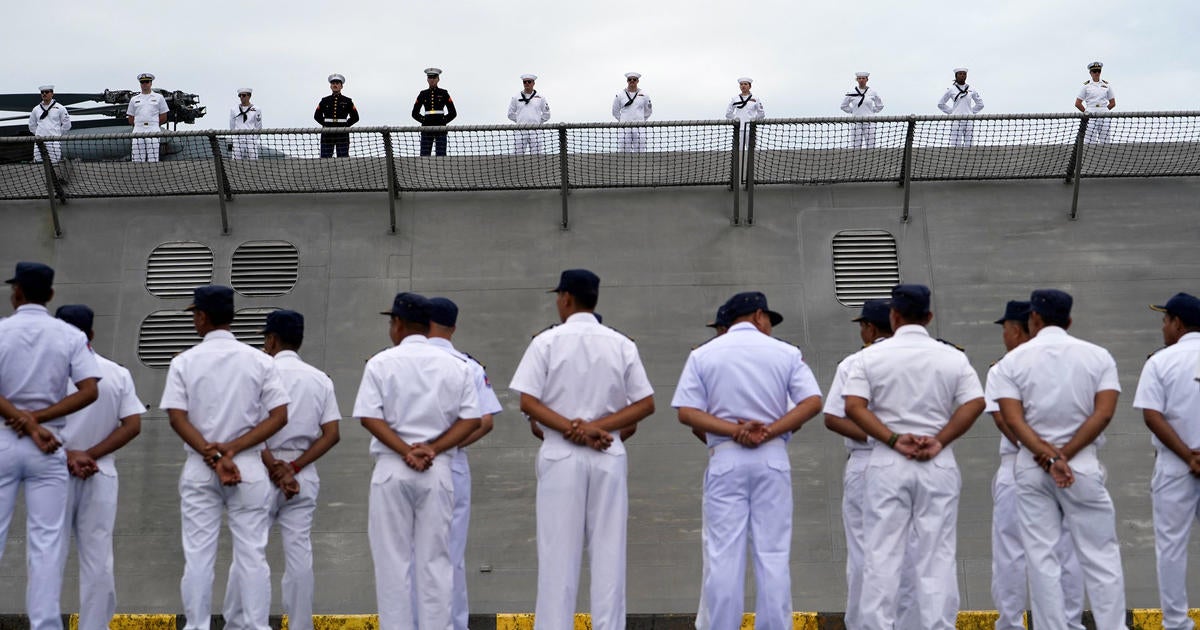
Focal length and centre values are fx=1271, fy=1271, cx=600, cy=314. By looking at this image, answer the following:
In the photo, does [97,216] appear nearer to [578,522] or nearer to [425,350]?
[425,350]

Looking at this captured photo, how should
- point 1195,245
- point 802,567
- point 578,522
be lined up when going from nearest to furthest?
point 578,522 < point 802,567 < point 1195,245

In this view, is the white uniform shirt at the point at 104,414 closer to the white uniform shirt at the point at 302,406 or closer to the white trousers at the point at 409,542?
the white uniform shirt at the point at 302,406

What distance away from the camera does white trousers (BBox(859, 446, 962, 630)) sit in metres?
7.23

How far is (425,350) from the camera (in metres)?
7.61

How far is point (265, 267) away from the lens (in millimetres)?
14133

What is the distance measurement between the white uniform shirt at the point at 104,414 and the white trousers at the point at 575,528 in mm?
2915

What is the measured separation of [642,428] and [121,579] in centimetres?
553

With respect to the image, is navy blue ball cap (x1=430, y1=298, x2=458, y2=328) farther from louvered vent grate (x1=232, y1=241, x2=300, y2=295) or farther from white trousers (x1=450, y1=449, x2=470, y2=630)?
louvered vent grate (x1=232, y1=241, x2=300, y2=295)

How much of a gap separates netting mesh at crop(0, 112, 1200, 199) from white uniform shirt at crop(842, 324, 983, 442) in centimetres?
677

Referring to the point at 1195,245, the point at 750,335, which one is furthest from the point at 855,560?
the point at 1195,245

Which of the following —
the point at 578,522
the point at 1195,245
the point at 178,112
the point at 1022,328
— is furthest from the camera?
the point at 178,112

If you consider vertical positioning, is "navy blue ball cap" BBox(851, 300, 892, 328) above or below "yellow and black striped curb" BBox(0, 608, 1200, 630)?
above

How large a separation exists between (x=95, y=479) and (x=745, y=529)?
4.02m

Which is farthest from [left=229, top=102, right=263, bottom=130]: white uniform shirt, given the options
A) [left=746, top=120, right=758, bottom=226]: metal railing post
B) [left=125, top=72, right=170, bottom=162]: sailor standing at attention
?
[left=746, top=120, right=758, bottom=226]: metal railing post
